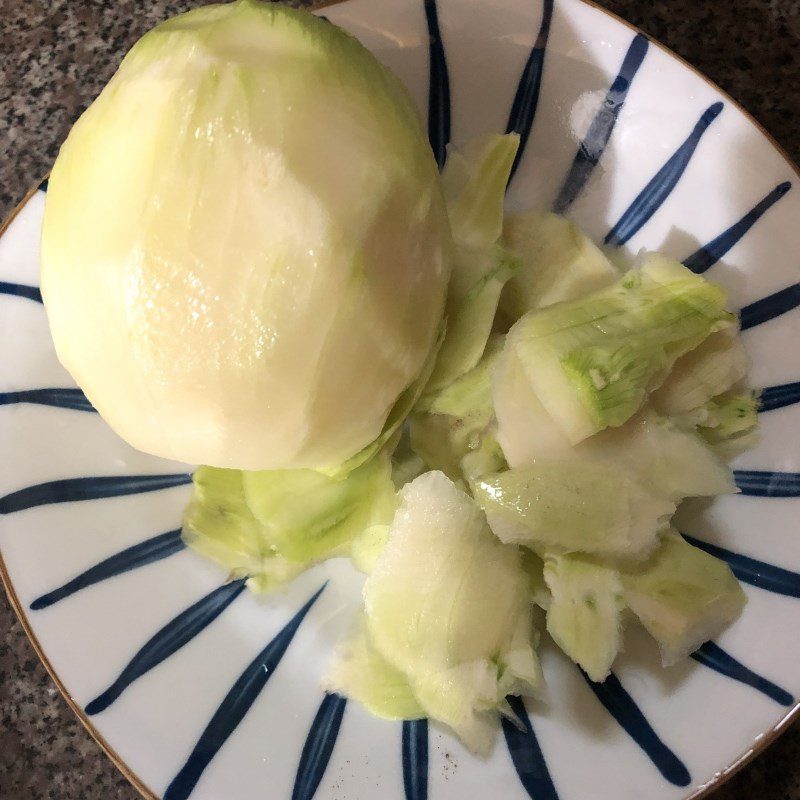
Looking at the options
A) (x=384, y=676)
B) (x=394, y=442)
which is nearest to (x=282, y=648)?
(x=384, y=676)

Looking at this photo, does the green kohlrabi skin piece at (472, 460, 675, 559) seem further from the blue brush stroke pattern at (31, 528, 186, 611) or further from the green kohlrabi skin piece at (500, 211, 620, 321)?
the blue brush stroke pattern at (31, 528, 186, 611)

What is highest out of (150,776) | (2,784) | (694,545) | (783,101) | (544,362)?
(783,101)

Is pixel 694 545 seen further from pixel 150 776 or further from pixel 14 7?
pixel 14 7

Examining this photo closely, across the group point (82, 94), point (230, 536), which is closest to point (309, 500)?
point (230, 536)

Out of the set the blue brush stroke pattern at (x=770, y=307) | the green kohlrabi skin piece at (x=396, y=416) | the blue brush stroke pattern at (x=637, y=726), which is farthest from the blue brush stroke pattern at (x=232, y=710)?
the blue brush stroke pattern at (x=770, y=307)

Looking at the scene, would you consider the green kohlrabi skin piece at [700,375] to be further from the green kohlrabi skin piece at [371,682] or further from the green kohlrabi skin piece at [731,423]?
the green kohlrabi skin piece at [371,682]

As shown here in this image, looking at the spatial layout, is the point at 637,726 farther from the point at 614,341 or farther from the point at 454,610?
the point at 614,341
